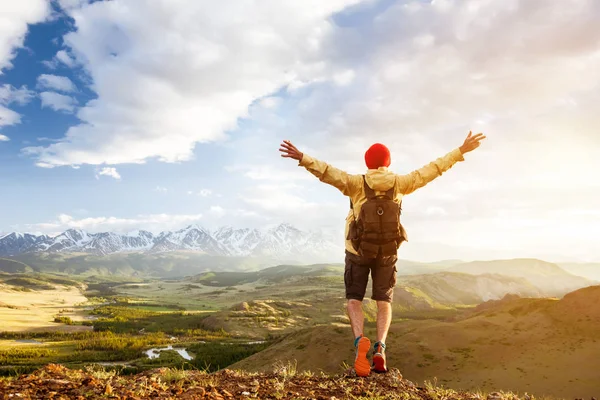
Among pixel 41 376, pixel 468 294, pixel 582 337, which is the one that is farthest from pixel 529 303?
pixel 468 294

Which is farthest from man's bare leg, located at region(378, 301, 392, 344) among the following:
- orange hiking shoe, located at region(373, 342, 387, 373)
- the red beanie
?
the red beanie

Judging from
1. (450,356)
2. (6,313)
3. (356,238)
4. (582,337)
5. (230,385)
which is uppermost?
(356,238)

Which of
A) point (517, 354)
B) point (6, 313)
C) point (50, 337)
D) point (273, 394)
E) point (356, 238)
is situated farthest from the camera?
point (6, 313)

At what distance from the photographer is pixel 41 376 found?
6.50 meters

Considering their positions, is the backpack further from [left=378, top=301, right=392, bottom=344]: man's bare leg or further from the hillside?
the hillside

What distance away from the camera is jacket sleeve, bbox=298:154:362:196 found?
23.7ft

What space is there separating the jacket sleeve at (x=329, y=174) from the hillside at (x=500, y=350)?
1770cm

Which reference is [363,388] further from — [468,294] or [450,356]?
[468,294]

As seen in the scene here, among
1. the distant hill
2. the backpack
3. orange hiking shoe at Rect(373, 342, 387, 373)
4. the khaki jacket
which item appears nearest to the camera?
the backpack

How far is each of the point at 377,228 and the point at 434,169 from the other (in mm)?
1728

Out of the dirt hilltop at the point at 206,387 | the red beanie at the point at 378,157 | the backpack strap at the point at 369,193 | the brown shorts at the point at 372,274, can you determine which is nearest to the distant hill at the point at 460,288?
the dirt hilltop at the point at 206,387

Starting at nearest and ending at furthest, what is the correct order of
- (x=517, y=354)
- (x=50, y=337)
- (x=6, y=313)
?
(x=517, y=354), (x=50, y=337), (x=6, y=313)

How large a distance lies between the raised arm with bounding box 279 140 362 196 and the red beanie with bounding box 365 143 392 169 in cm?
54

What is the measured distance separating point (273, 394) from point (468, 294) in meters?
201
